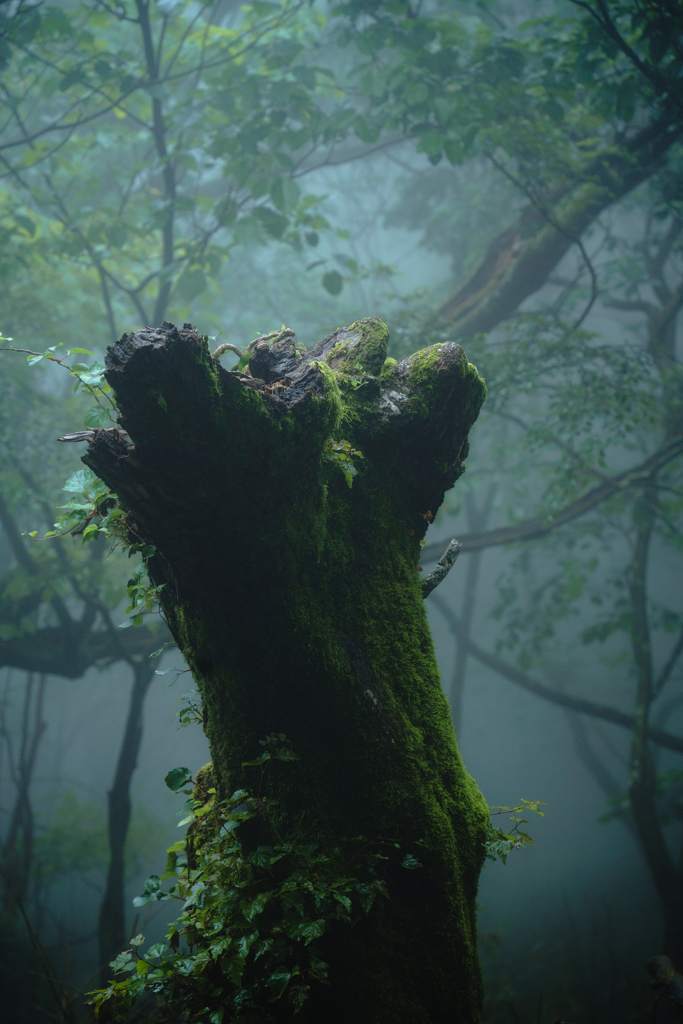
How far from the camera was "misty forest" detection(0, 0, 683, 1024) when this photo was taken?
133 centimetres

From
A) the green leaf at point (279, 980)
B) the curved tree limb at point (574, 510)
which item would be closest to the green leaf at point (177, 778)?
the green leaf at point (279, 980)

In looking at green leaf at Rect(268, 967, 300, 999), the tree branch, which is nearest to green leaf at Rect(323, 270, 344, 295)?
the tree branch

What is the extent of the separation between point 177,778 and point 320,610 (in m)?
0.66

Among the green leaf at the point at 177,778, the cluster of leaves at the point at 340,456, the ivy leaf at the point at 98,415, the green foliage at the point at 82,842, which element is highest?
the green foliage at the point at 82,842

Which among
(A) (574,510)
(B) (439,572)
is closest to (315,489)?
(B) (439,572)

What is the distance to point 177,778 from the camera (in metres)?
1.56

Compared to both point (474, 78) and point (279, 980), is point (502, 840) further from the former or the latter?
point (474, 78)

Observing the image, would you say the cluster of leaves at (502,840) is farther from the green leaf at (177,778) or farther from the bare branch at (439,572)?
the green leaf at (177,778)

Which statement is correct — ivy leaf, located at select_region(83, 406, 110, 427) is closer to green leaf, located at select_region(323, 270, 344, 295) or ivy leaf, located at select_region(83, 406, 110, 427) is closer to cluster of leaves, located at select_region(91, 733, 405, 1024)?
cluster of leaves, located at select_region(91, 733, 405, 1024)

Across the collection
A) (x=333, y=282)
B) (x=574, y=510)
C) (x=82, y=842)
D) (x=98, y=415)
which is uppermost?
(x=333, y=282)

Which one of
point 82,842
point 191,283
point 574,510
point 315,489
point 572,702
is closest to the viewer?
point 315,489

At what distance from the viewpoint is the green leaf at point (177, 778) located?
152 centimetres

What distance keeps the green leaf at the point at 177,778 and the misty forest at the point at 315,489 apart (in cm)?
9

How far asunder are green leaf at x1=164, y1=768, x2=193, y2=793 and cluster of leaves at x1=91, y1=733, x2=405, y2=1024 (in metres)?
0.13
